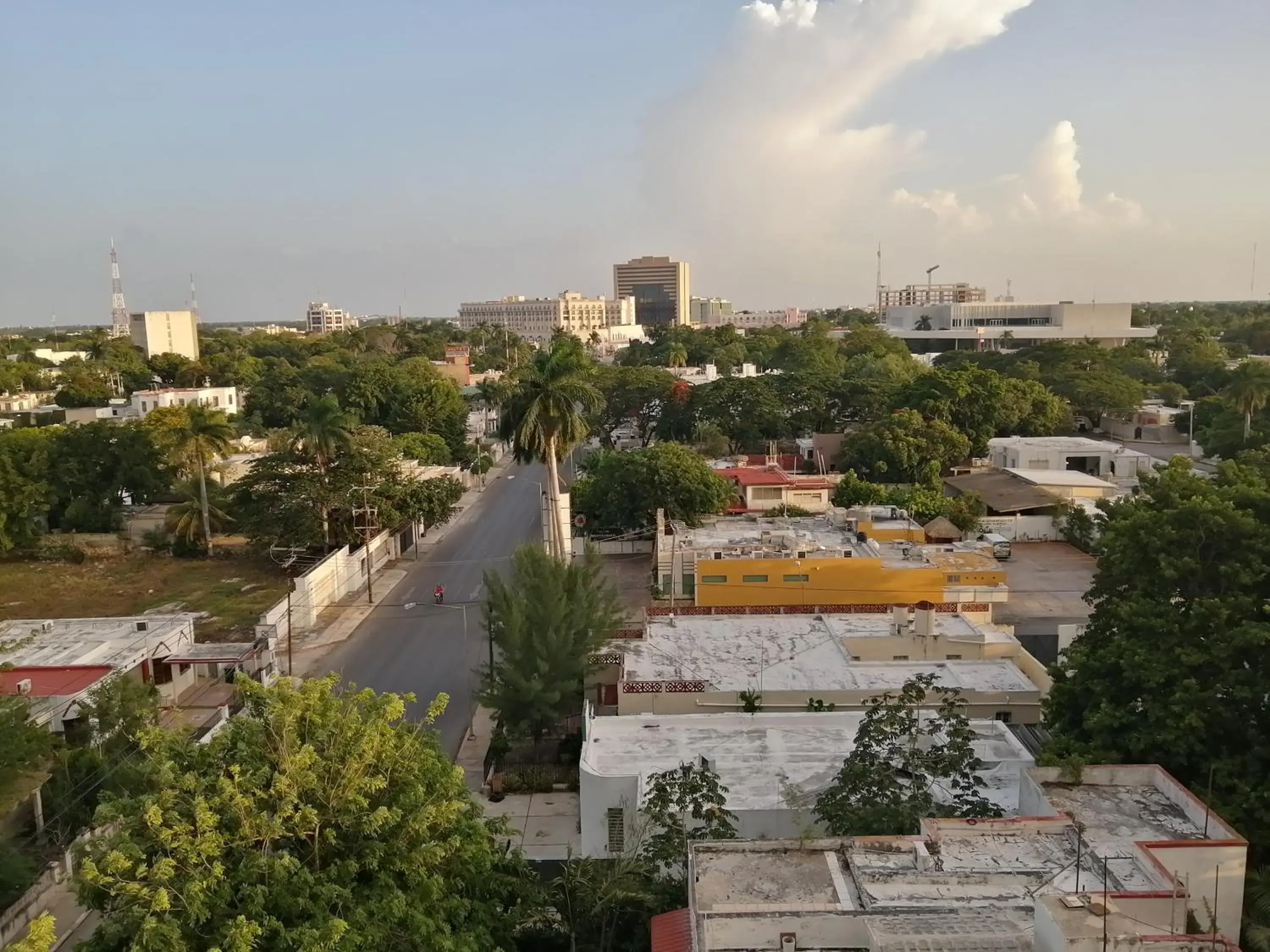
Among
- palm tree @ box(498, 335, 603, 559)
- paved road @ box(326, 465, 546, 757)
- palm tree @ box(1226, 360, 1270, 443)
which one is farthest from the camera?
palm tree @ box(1226, 360, 1270, 443)

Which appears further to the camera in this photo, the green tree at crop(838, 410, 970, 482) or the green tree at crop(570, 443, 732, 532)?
the green tree at crop(838, 410, 970, 482)

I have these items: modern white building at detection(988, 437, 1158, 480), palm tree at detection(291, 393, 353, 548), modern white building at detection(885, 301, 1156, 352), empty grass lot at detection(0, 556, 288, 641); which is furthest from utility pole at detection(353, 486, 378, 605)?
modern white building at detection(885, 301, 1156, 352)

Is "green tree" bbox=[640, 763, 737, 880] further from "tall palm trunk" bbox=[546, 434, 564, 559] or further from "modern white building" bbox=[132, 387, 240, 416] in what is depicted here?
"modern white building" bbox=[132, 387, 240, 416]

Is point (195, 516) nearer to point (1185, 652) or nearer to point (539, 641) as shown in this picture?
point (539, 641)

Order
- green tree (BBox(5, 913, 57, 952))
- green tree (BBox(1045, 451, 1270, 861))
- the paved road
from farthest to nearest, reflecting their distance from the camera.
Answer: the paved road, green tree (BBox(1045, 451, 1270, 861)), green tree (BBox(5, 913, 57, 952))

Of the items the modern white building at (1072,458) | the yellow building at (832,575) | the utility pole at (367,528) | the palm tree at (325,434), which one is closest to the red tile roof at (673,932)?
the yellow building at (832,575)

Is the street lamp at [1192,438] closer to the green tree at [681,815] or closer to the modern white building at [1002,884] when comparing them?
the modern white building at [1002,884]

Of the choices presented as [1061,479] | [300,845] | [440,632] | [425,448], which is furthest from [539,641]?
[1061,479]

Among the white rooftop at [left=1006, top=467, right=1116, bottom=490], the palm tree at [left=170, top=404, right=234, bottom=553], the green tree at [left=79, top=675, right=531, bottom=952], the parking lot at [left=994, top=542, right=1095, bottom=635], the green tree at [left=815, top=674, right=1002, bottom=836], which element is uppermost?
the palm tree at [left=170, top=404, right=234, bottom=553]
